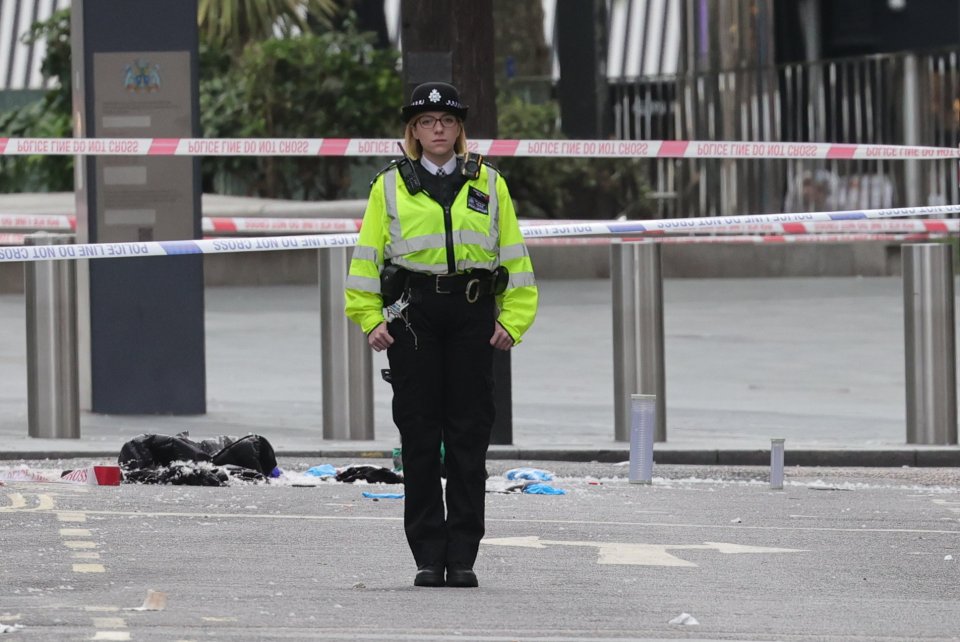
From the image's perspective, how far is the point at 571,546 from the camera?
7.56 metres

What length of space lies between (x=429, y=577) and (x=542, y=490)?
108 inches

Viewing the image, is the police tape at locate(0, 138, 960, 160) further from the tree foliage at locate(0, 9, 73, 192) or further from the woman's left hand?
the tree foliage at locate(0, 9, 73, 192)

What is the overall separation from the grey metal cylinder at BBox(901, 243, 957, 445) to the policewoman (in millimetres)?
4872

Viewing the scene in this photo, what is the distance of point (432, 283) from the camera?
6.54 metres

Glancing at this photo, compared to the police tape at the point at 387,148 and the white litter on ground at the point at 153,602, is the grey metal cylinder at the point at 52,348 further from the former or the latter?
the white litter on ground at the point at 153,602

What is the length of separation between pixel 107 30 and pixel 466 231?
20.1 feet

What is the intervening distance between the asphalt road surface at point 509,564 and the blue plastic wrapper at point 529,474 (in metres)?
0.18

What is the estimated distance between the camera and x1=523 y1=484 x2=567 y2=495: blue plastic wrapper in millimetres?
9297

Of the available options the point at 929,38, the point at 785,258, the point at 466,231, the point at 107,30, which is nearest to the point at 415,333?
the point at 466,231

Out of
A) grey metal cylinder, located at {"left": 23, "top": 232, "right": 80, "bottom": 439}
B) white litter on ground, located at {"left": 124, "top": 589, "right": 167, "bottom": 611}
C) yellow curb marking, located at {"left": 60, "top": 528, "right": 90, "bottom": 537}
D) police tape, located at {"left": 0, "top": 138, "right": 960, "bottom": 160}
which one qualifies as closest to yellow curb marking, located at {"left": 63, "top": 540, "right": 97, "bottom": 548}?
yellow curb marking, located at {"left": 60, "top": 528, "right": 90, "bottom": 537}

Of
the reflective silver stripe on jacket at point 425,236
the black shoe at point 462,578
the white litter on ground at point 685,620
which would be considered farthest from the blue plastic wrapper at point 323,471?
the white litter on ground at point 685,620

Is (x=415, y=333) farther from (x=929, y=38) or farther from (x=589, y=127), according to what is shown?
(x=929, y=38)

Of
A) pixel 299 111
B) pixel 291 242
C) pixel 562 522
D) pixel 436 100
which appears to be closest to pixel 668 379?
pixel 291 242

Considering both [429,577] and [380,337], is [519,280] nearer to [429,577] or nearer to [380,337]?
[380,337]
